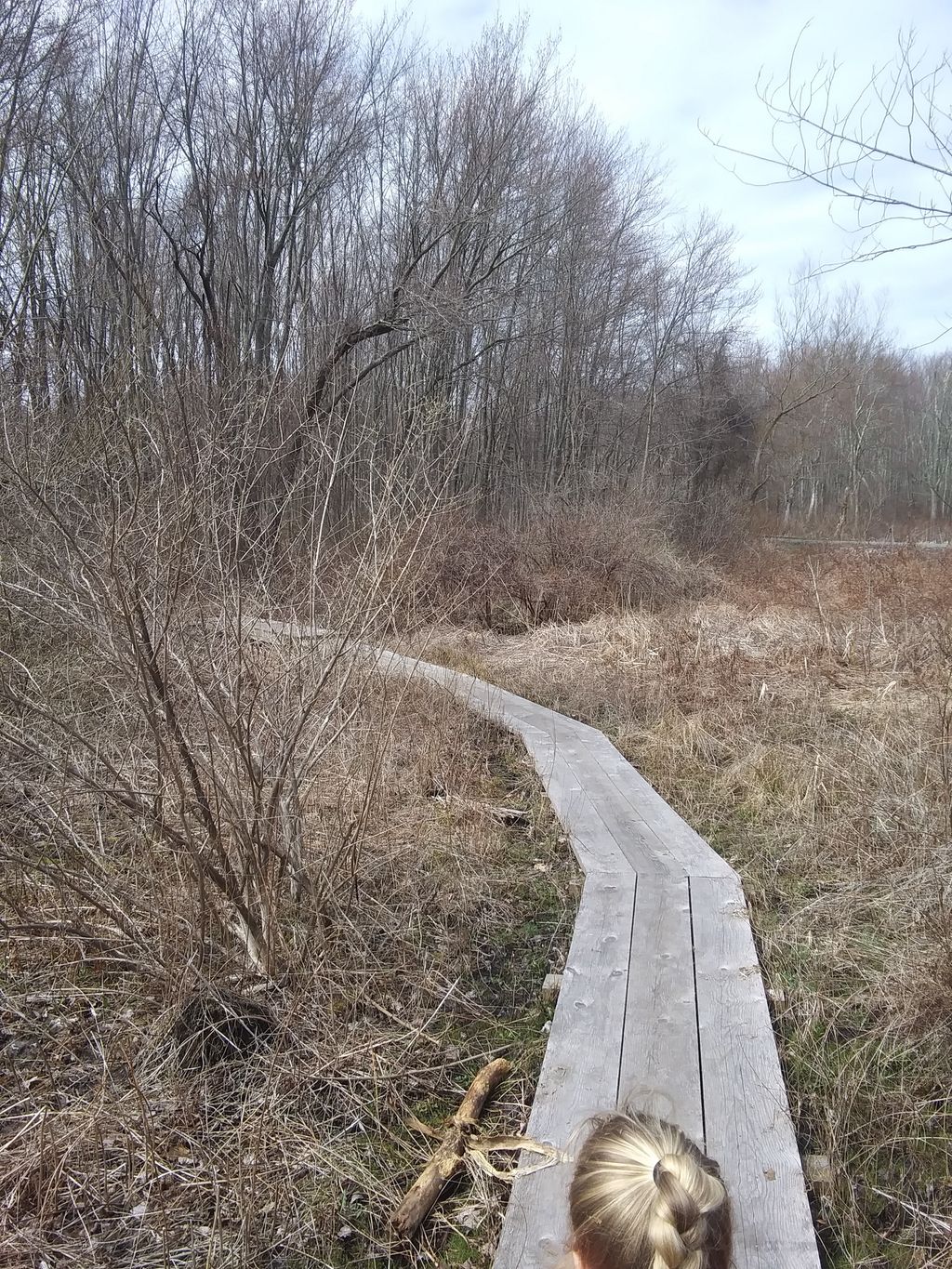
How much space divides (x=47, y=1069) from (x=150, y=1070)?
0.30 meters

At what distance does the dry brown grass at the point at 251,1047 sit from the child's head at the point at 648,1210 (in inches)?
36.1

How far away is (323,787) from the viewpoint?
445 centimetres

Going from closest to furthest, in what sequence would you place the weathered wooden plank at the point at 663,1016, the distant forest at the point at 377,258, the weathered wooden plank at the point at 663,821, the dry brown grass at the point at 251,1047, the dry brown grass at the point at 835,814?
the dry brown grass at the point at 251,1047 < the weathered wooden plank at the point at 663,1016 < the dry brown grass at the point at 835,814 < the weathered wooden plank at the point at 663,821 < the distant forest at the point at 377,258

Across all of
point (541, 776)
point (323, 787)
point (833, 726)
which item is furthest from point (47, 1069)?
point (833, 726)

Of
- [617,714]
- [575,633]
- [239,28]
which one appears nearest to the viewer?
[617,714]

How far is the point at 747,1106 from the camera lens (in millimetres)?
2342

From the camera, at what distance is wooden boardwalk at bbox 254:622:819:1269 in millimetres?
1993

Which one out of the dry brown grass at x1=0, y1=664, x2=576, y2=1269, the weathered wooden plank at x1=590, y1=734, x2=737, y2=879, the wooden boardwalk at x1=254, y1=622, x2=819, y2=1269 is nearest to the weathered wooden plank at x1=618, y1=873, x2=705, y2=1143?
the wooden boardwalk at x1=254, y1=622, x2=819, y2=1269

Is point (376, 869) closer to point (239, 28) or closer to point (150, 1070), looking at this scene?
point (150, 1070)

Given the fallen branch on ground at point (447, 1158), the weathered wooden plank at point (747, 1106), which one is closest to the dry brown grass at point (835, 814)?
the weathered wooden plank at point (747, 1106)

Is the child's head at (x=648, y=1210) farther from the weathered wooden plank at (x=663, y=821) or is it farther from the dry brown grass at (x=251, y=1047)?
the weathered wooden plank at (x=663, y=821)

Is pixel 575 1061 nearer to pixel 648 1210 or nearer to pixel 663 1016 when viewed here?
pixel 663 1016

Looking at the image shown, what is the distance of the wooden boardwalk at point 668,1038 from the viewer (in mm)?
1993

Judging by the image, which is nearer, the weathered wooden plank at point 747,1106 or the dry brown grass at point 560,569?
the weathered wooden plank at point 747,1106
